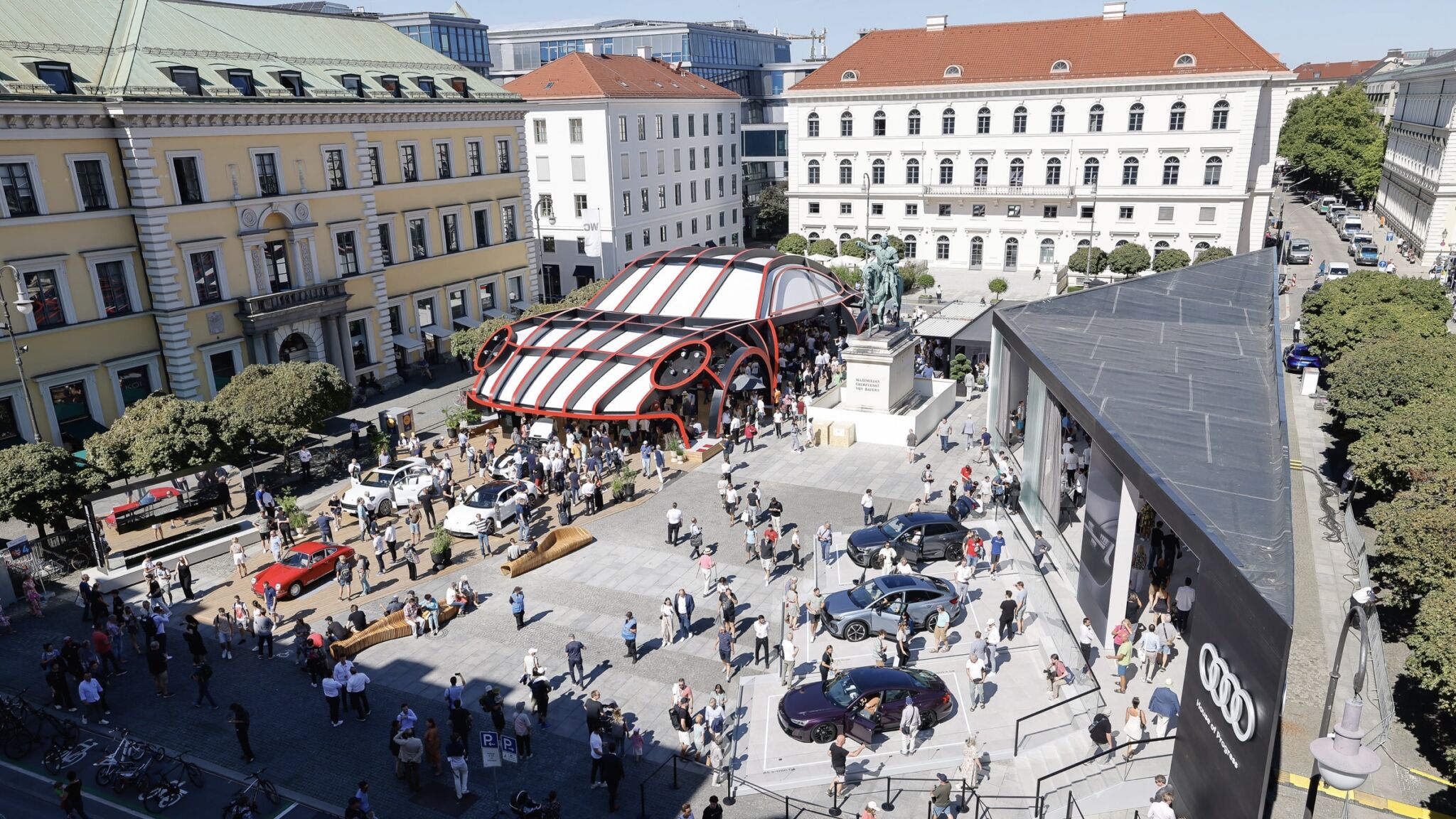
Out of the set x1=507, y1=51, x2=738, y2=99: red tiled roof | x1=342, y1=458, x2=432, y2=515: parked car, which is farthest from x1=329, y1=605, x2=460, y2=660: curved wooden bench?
x1=507, y1=51, x2=738, y2=99: red tiled roof

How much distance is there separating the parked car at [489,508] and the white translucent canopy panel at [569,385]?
588 cm

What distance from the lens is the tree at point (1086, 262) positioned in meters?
68.1

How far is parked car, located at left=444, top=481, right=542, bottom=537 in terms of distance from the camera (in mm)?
30297

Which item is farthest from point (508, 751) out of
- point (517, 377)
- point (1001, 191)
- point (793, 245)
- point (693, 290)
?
point (1001, 191)

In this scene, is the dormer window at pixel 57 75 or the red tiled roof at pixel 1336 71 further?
the red tiled roof at pixel 1336 71

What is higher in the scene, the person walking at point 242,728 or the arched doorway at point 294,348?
the arched doorway at point 294,348

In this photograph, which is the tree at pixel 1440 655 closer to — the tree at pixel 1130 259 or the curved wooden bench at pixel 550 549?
the curved wooden bench at pixel 550 549

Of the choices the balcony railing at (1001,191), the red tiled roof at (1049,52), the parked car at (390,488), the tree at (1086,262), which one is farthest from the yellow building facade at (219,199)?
the tree at (1086,262)

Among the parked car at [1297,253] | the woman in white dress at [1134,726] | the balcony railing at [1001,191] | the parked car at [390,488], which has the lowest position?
the parked car at [390,488]

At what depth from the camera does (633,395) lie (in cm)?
3706

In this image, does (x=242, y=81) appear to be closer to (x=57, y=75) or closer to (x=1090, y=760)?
(x=57, y=75)

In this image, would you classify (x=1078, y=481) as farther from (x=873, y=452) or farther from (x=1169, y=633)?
(x=873, y=452)

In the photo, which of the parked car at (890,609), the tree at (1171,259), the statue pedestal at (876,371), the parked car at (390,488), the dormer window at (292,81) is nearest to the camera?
the parked car at (890,609)

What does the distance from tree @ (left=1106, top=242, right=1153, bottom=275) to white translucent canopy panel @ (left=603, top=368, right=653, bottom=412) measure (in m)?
42.6
